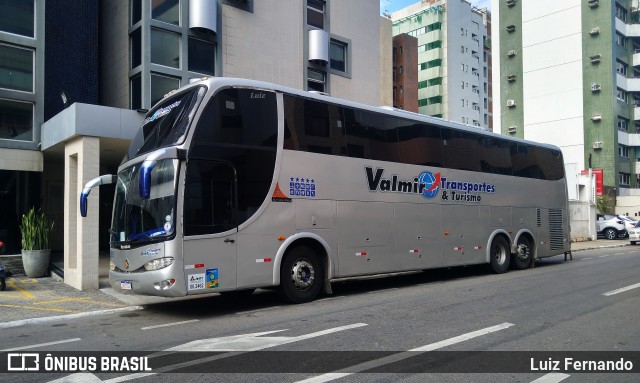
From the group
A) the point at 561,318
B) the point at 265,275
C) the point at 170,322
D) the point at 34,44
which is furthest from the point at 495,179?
the point at 34,44

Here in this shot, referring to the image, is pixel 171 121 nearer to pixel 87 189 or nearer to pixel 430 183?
pixel 87 189

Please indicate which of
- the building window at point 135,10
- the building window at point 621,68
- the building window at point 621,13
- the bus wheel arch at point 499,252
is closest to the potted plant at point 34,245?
the building window at point 135,10

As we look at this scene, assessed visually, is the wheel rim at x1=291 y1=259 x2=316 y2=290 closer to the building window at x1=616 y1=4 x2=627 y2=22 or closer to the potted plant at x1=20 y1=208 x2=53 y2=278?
the potted plant at x1=20 y1=208 x2=53 y2=278

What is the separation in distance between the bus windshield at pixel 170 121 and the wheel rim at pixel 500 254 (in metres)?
10.2

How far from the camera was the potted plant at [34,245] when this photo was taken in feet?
46.2

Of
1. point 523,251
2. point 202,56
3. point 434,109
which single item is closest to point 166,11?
point 202,56

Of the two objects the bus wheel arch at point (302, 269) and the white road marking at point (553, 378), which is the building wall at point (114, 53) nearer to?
the bus wheel arch at point (302, 269)

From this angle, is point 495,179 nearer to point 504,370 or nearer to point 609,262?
point 609,262

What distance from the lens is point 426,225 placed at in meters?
12.9

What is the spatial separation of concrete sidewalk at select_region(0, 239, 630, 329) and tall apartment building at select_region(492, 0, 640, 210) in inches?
2029

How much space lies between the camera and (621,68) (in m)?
56.3

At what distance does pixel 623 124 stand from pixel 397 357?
60.4 m

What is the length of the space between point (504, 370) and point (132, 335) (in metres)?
5.20

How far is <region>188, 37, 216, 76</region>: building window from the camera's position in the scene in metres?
A: 19.4
